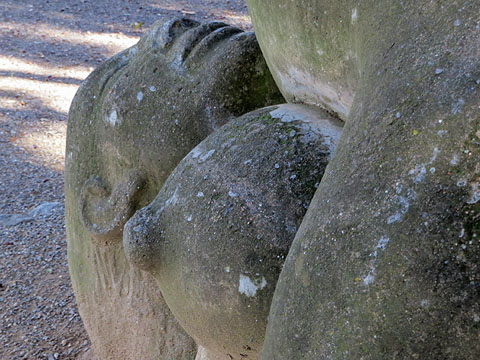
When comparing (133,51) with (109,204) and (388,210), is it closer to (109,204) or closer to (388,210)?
(109,204)

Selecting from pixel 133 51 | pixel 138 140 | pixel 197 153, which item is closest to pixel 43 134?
pixel 133 51

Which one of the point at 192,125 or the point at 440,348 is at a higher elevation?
the point at 440,348

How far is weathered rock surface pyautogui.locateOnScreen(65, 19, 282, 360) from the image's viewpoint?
1.24 m

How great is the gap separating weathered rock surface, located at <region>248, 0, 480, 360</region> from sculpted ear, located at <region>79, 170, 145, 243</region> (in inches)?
27.0

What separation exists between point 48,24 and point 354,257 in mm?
5494

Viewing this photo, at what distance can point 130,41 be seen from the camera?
5242 millimetres

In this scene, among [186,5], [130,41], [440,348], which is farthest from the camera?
[186,5]

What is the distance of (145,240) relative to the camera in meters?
1.01

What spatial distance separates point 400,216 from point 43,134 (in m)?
3.57

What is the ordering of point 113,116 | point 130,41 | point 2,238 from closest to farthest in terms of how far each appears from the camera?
point 113,116
point 2,238
point 130,41

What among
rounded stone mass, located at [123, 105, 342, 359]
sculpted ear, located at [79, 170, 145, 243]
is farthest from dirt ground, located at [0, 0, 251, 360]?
rounded stone mass, located at [123, 105, 342, 359]

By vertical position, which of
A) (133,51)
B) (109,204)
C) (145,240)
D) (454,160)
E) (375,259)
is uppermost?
(454,160)

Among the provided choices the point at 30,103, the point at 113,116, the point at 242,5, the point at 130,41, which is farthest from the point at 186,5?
the point at 113,116

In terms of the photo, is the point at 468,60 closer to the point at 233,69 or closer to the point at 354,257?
the point at 354,257
